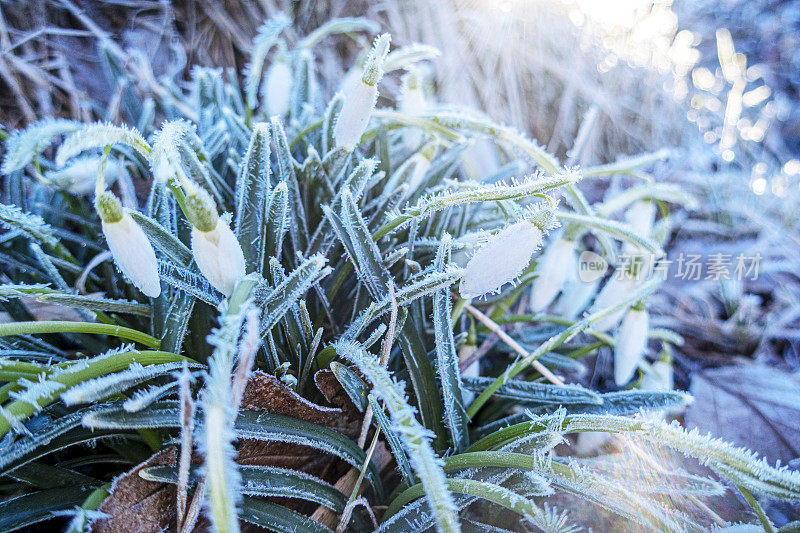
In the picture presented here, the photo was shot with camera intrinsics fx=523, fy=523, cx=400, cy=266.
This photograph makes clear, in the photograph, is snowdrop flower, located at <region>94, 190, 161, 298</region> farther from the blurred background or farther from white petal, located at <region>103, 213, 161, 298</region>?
the blurred background

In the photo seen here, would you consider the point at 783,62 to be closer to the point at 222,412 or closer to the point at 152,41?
the point at 152,41

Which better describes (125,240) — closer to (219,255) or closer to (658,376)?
(219,255)

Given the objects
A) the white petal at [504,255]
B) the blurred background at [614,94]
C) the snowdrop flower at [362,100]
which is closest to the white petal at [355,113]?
the snowdrop flower at [362,100]

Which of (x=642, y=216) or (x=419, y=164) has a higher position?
(x=419, y=164)

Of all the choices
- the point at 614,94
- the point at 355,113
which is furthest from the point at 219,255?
the point at 614,94

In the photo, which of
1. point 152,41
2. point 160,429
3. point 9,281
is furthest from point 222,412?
point 152,41

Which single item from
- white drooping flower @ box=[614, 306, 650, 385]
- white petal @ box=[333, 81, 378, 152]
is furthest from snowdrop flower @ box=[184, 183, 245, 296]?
white drooping flower @ box=[614, 306, 650, 385]
